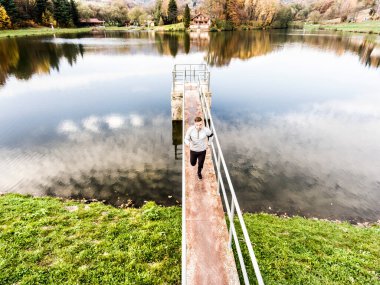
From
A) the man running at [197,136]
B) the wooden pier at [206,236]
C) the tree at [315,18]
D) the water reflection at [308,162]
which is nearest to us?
the wooden pier at [206,236]

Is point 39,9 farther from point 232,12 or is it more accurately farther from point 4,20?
point 232,12

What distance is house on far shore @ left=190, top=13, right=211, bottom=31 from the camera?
97.1 m

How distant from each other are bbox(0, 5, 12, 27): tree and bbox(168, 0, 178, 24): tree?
61800 millimetres

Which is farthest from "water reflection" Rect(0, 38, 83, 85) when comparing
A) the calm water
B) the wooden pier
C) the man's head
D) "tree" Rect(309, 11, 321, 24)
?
"tree" Rect(309, 11, 321, 24)

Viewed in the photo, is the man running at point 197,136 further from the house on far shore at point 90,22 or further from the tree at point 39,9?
the house on far shore at point 90,22

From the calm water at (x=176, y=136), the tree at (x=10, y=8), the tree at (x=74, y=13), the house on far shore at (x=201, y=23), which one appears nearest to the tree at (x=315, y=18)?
the house on far shore at (x=201, y=23)

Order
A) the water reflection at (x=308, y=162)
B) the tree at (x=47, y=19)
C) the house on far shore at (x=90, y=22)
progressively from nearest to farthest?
the water reflection at (x=308, y=162) < the tree at (x=47, y=19) < the house on far shore at (x=90, y=22)

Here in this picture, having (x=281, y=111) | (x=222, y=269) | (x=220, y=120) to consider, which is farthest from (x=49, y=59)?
(x=222, y=269)

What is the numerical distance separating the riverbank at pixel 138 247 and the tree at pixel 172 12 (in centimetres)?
11553

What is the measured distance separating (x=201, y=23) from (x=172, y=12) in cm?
1638

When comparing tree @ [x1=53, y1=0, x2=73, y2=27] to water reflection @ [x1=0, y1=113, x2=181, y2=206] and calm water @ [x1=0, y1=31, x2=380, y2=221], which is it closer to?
calm water @ [x1=0, y1=31, x2=380, y2=221]

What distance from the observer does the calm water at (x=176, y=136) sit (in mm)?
10352

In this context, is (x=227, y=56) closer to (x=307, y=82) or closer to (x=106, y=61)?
(x=307, y=82)

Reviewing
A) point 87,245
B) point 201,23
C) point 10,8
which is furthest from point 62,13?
point 87,245
